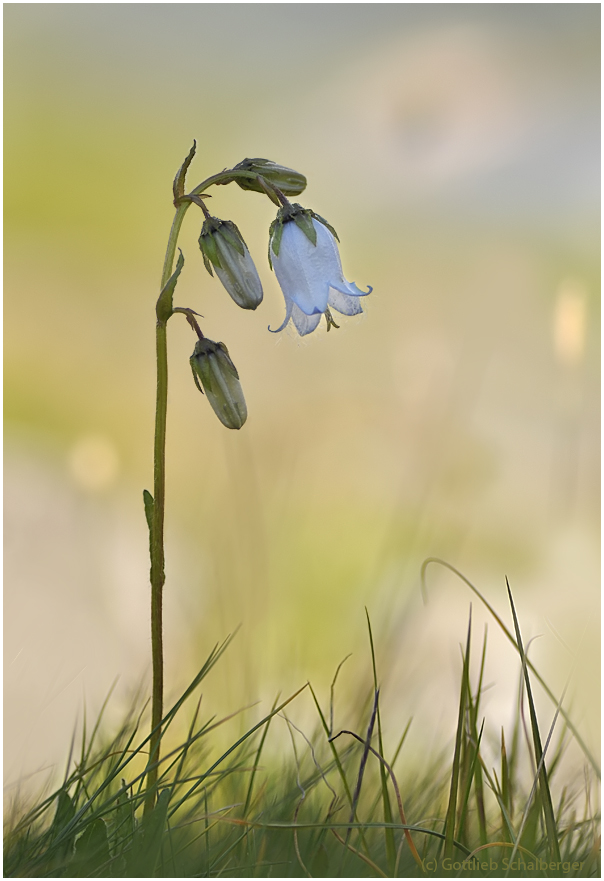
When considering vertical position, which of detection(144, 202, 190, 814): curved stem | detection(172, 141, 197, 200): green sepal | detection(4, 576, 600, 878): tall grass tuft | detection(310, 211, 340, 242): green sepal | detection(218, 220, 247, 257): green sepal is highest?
detection(172, 141, 197, 200): green sepal

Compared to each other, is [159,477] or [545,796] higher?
[159,477]

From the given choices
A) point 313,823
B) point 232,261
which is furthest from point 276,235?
point 313,823

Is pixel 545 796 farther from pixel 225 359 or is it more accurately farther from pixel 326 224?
pixel 326 224

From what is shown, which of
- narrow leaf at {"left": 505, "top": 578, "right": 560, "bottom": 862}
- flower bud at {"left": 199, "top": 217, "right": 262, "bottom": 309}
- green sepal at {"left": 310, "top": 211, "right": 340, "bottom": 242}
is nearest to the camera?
narrow leaf at {"left": 505, "top": 578, "right": 560, "bottom": 862}

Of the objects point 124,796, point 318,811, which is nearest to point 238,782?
point 318,811

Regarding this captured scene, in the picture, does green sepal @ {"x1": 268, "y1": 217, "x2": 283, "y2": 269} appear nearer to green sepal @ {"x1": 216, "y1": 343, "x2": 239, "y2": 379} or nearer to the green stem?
the green stem

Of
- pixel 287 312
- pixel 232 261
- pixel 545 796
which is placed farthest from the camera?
pixel 287 312

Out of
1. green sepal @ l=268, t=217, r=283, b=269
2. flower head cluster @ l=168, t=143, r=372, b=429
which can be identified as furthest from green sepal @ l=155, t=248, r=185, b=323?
green sepal @ l=268, t=217, r=283, b=269
